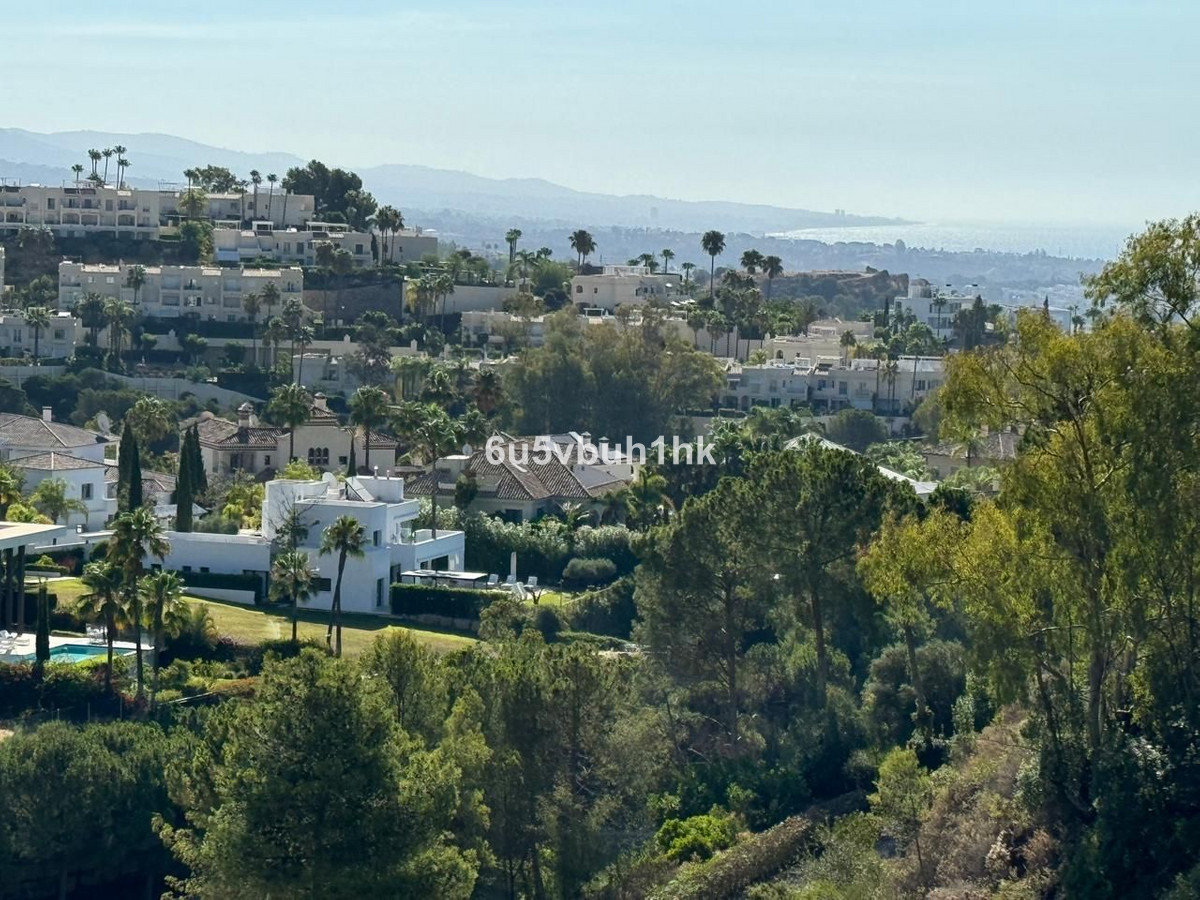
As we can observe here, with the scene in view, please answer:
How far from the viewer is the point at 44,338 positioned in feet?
344

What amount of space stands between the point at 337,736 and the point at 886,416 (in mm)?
78823

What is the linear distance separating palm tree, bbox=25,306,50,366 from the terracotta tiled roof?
24823mm

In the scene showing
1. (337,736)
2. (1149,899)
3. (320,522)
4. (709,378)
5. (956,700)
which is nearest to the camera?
(1149,899)

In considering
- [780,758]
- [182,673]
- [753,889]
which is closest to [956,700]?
[780,758]

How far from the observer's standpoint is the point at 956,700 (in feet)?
139

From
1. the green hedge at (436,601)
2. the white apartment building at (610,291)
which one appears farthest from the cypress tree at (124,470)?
the white apartment building at (610,291)

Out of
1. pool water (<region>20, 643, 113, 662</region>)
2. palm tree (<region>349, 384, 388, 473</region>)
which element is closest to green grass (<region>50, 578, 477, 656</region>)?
pool water (<region>20, 643, 113, 662</region>)

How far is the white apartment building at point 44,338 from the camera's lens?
10456cm

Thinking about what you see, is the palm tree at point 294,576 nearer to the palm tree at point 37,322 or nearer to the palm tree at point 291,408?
the palm tree at point 291,408

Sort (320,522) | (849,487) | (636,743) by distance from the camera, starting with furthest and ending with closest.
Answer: (320,522), (849,487), (636,743)

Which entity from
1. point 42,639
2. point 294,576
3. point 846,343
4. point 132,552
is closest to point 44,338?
point 846,343

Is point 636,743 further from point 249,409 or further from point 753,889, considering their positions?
point 249,409

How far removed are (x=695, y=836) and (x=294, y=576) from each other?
18.8m

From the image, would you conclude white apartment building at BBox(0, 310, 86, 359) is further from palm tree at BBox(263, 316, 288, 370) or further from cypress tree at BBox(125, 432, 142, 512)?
cypress tree at BBox(125, 432, 142, 512)
